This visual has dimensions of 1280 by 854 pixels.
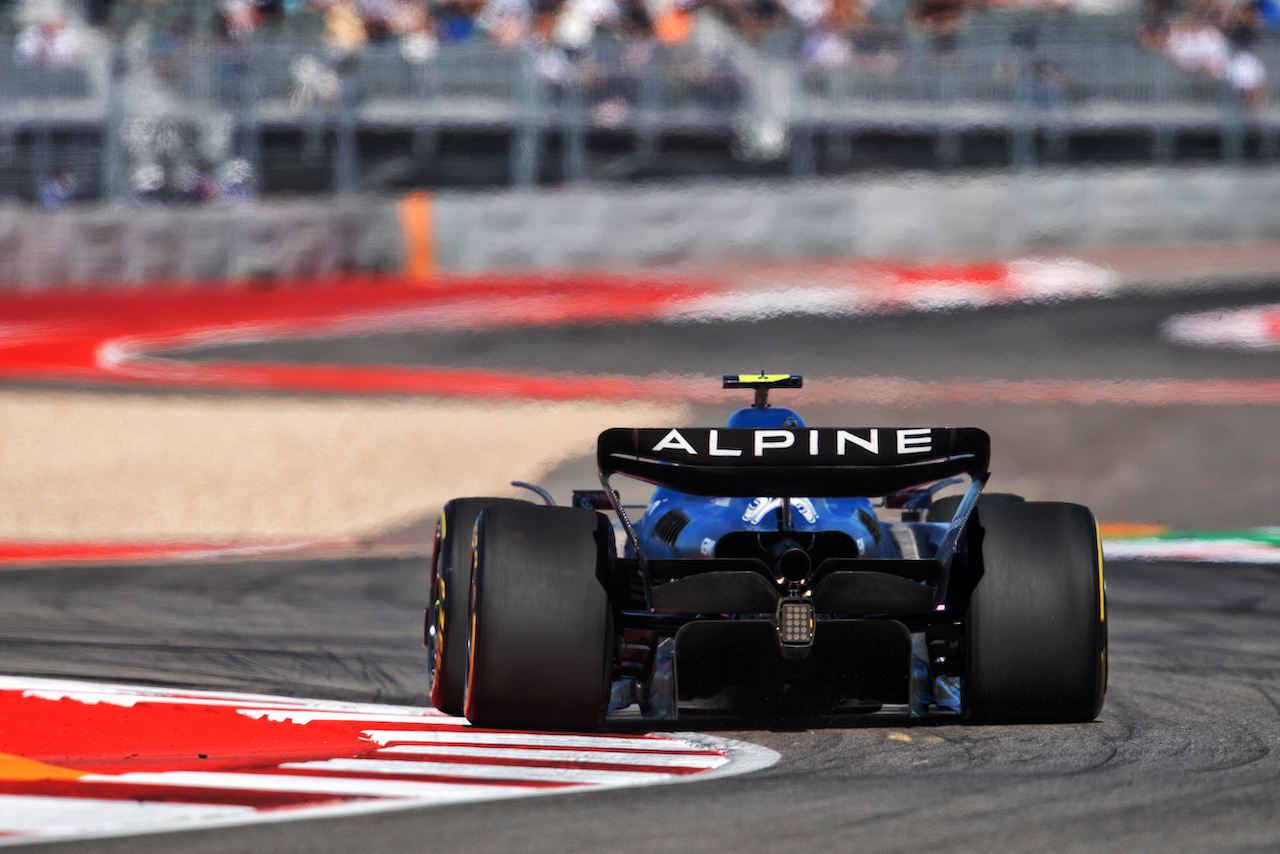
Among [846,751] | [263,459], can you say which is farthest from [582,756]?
[263,459]

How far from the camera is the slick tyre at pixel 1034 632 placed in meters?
5.79

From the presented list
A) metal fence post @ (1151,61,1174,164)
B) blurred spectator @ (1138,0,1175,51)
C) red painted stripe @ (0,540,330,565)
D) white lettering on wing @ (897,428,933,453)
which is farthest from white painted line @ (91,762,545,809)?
blurred spectator @ (1138,0,1175,51)

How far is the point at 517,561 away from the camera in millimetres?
5742

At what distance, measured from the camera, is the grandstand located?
20328 millimetres

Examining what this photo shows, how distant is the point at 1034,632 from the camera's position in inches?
228

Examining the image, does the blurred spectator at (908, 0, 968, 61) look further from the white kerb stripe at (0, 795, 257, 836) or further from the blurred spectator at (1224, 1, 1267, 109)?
the white kerb stripe at (0, 795, 257, 836)

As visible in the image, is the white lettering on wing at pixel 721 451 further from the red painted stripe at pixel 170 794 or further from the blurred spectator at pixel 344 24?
the blurred spectator at pixel 344 24

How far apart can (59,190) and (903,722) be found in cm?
1643

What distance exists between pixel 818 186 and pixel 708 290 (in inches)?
75.6

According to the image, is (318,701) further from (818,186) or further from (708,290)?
(818,186)

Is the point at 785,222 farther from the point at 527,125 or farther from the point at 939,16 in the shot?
the point at 939,16

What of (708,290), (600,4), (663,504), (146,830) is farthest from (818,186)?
(146,830)

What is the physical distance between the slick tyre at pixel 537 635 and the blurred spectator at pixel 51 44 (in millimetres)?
16257

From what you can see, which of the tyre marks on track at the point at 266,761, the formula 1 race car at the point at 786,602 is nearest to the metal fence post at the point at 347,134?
the tyre marks on track at the point at 266,761
